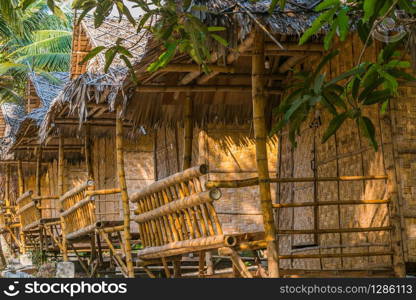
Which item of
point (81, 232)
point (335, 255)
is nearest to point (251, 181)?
point (335, 255)

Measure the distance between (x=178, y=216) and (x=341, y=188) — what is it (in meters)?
1.57

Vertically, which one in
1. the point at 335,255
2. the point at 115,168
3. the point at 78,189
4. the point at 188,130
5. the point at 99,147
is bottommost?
the point at 335,255

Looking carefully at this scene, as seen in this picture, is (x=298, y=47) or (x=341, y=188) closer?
(x=298, y=47)

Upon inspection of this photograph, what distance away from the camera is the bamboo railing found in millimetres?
6574

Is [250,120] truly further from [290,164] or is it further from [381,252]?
[381,252]

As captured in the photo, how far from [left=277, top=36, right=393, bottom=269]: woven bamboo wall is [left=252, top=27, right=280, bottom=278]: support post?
88 cm

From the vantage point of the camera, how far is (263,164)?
20.5ft

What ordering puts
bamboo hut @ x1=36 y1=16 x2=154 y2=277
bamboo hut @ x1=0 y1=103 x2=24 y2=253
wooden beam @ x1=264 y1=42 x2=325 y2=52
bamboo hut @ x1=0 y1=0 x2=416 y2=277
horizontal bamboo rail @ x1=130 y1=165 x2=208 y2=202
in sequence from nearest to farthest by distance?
1. bamboo hut @ x1=0 y1=0 x2=416 y2=277
2. horizontal bamboo rail @ x1=130 y1=165 x2=208 y2=202
3. wooden beam @ x1=264 y1=42 x2=325 y2=52
4. bamboo hut @ x1=36 y1=16 x2=154 y2=277
5. bamboo hut @ x1=0 y1=103 x2=24 y2=253

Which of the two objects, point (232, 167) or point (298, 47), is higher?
point (298, 47)

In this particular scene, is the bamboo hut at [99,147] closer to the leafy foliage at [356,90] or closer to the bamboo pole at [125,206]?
the bamboo pole at [125,206]

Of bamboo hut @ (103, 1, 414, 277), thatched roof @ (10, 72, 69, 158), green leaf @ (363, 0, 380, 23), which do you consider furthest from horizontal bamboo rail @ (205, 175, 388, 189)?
thatched roof @ (10, 72, 69, 158)

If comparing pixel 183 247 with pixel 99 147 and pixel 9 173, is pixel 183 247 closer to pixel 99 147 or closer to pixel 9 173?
pixel 99 147

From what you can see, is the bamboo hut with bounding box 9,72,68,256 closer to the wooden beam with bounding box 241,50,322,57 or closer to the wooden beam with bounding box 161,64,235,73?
the wooden beam with bounding box 161,64,235,73

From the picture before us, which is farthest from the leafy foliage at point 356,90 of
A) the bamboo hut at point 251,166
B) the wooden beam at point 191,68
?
the wooden beam at point 191,68
